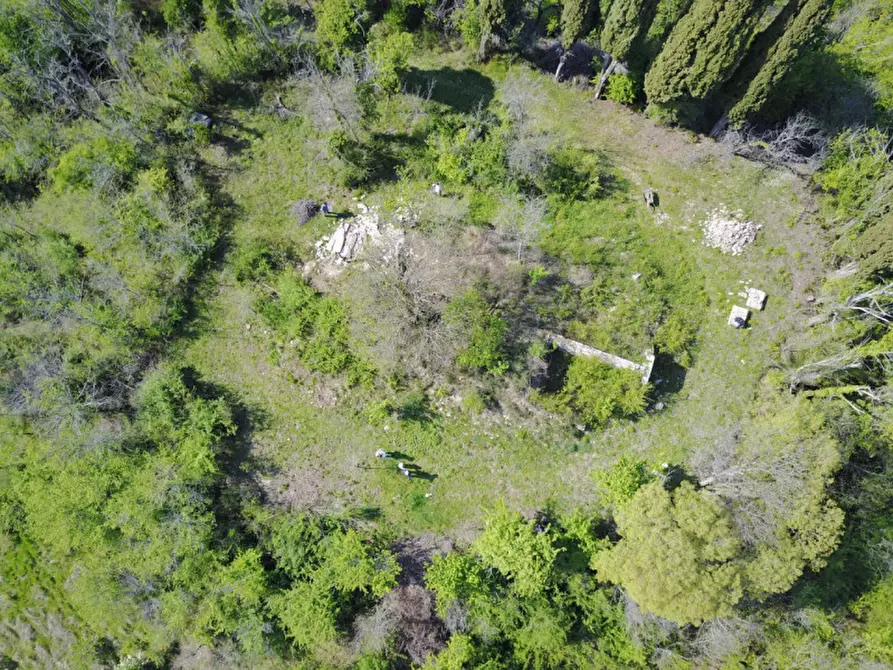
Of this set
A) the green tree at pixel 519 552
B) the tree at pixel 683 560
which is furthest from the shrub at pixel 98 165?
the tree at pixel 683 560

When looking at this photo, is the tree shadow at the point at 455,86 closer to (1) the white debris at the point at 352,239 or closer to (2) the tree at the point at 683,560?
(1) the white debris at the point at 352,239

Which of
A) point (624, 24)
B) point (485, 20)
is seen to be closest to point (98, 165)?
point (485, 20)

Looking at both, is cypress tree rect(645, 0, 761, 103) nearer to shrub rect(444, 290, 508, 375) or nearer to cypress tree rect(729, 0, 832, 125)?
cypress tree rect(729, 0, 832, 125)

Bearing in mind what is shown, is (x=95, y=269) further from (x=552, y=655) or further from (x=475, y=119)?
(x=552, y=655)

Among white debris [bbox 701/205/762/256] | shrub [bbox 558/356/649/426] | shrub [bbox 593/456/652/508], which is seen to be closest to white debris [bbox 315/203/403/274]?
shrub [bbox 558/356/649/426]

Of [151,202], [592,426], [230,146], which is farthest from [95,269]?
[592,426]
